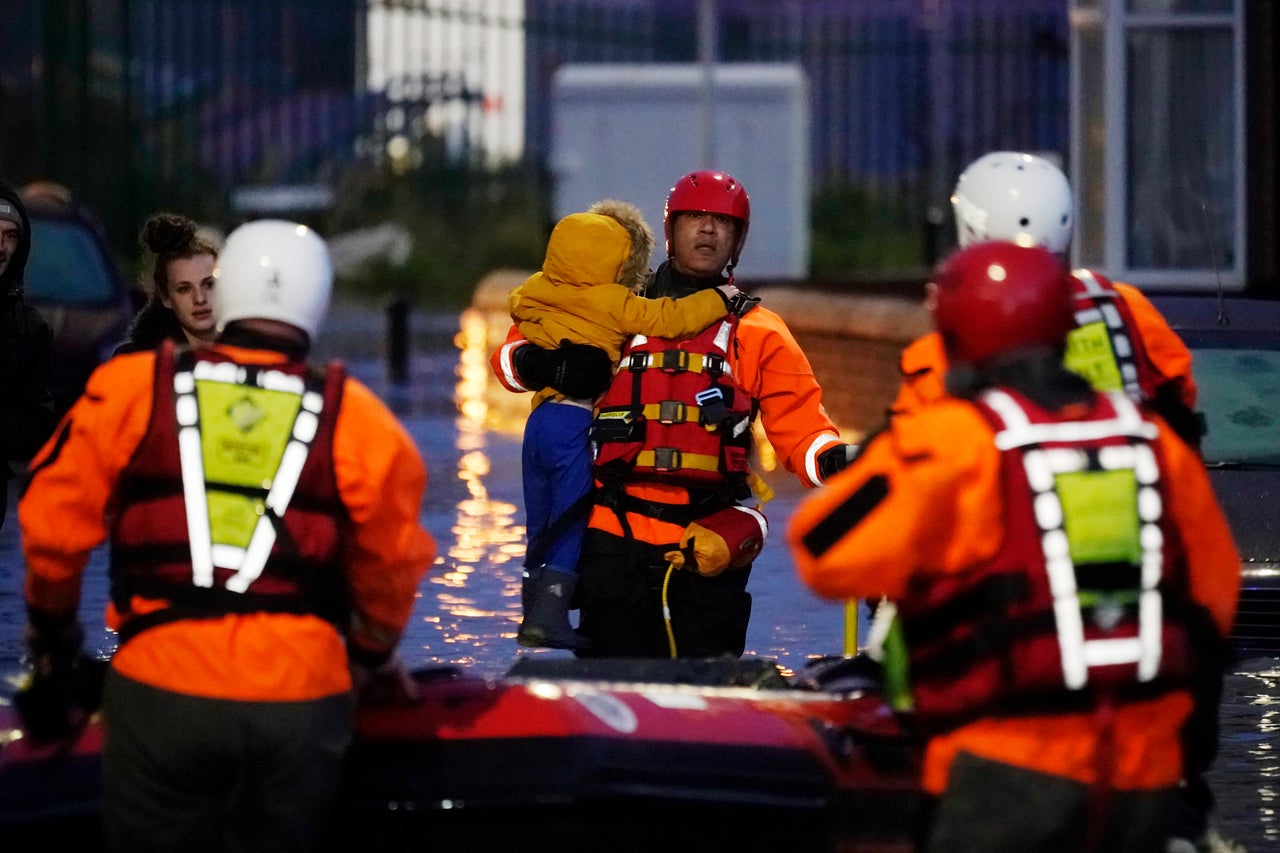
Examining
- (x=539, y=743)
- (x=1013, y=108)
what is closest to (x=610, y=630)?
(x=539, y=743)

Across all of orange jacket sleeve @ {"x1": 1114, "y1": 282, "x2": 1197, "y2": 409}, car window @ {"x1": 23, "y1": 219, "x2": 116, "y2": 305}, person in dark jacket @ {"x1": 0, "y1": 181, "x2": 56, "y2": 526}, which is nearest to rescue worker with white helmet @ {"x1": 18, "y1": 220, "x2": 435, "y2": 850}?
orange jacket sleeve @ {"x1": 1114, "y1": 282, "x2": 1197, "y2": 409}

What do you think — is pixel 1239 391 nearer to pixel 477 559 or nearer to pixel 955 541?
pixel 477 559

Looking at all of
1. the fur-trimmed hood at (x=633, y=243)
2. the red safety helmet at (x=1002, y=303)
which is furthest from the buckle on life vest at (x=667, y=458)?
the red safety helmet at (x=1002, y=303)

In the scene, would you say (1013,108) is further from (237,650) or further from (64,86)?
(237,650)

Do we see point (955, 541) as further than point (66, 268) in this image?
No

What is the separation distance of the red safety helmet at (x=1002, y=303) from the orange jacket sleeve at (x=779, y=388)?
2.41 m

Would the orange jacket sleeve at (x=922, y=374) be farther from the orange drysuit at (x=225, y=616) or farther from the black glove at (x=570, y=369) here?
the black glove at (x=570, y=369)

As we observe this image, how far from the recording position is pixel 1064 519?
164 inches

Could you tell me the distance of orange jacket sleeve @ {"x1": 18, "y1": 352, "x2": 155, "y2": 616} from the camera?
461cm

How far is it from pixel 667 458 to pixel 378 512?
81.5 inches

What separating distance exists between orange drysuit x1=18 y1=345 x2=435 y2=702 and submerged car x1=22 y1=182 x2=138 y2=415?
969 cm

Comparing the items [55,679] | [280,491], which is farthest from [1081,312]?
[55,679]

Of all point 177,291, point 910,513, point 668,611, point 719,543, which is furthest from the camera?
point 177,291

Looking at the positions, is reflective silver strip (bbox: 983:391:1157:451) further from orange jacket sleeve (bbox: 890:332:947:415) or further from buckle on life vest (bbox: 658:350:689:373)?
buckle on life vest (bbox: 658:350:689:373)
